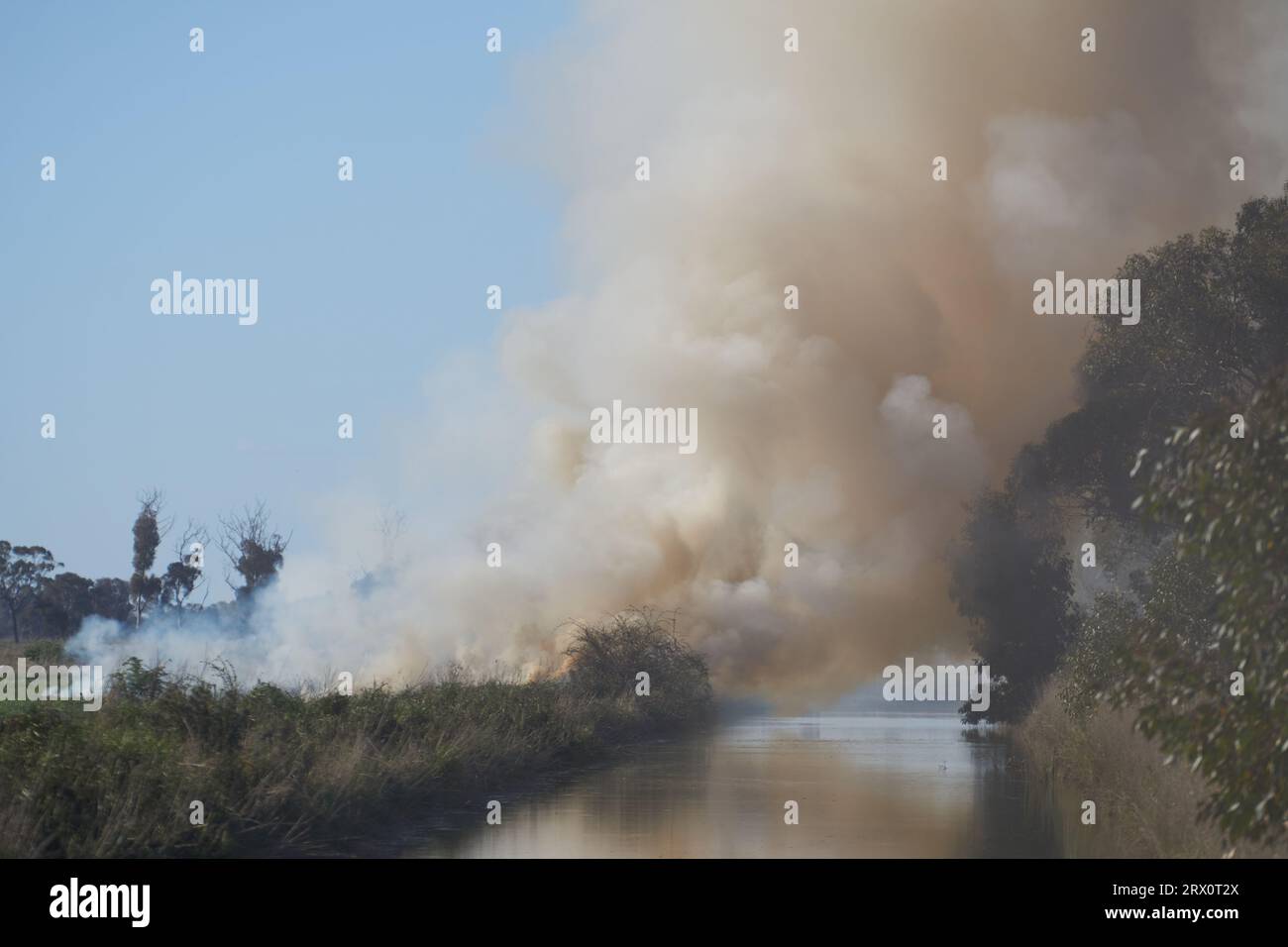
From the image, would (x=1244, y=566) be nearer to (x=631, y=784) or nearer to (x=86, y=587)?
(x=631, y=784)

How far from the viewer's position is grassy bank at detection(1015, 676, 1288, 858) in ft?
52.3

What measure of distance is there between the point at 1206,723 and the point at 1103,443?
90.2 feet

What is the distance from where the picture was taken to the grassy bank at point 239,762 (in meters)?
15.3

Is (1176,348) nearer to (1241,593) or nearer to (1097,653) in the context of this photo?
(1097,653)

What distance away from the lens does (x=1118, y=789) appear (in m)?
23.1

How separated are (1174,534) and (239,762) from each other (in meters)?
26.1

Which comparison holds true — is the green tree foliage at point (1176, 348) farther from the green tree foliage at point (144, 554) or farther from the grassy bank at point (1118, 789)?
the green tree foliage at point (144, 554)

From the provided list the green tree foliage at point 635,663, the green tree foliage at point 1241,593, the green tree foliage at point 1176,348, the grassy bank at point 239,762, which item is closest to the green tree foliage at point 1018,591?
the green tree foliage at point 1176,348

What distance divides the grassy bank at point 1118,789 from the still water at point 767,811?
720 millimetres

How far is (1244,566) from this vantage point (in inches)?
457

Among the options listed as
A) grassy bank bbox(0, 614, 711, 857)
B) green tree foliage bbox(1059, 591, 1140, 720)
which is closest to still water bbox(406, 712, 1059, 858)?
grassy bank bbox(0, 614, 711, 857)

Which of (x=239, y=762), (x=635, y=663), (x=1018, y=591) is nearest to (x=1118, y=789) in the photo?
(x=239, y=762)

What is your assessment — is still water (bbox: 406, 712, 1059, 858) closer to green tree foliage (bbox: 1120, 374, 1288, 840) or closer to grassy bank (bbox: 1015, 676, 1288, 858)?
grassy bank (bbox: 1015, 676, 1288, 858)
